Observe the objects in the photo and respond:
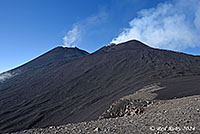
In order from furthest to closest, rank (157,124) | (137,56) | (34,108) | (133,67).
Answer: (137,56) < (133,67) < (34,108) < (157,124)

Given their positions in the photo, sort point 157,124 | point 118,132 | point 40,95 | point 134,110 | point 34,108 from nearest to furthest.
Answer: point 118,132
point 157,124
point 134,110
point 34,108
point 40,95

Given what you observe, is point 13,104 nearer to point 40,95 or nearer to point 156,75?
point 40,95

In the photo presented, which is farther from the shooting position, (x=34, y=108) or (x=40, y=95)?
(x=40, y=95)

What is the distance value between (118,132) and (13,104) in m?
15.2

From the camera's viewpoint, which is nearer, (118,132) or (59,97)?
(118,132)

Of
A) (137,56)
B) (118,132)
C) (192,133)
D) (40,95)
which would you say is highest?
(137,56)

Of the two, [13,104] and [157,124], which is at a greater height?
[13,104]

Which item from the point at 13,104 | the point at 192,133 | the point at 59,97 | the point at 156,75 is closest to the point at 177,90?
the point at 156,75

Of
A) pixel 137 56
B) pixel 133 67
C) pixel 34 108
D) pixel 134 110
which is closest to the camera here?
pixel 134 110

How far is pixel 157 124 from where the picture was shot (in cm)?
435

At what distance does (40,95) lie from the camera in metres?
17.5

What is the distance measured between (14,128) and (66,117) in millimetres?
3489

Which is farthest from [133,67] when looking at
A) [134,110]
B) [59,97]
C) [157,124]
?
[157,124]

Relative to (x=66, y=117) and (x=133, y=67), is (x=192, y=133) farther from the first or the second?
(x=133, y=67)
